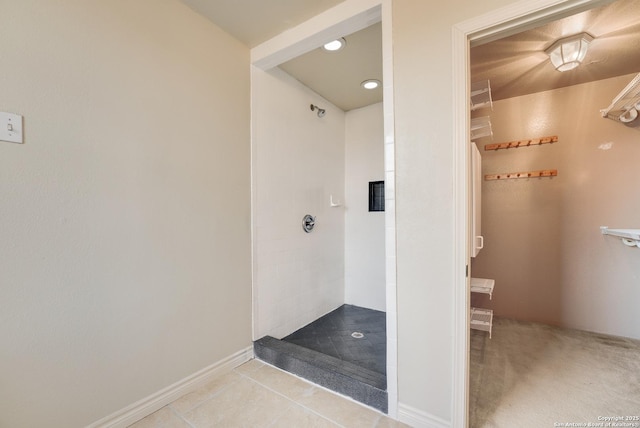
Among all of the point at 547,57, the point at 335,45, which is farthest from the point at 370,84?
the point at 547,57

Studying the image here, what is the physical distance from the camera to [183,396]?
1753 mm

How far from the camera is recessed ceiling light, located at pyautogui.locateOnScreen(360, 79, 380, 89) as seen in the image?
8.70 feet

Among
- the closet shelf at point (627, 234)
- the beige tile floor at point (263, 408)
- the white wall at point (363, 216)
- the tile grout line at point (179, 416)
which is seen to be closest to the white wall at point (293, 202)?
the white wall at point (363, 216)

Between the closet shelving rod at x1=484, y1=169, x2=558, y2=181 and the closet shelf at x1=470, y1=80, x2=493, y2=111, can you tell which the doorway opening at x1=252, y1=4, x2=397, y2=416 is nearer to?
the closet shelf at x1=470, y1=80, x2=493, y2=111

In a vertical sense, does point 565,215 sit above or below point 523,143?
below

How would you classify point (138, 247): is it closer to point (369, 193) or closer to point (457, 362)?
point (457, 362)

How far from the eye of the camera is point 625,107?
237cm

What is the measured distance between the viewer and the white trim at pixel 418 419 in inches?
56.9

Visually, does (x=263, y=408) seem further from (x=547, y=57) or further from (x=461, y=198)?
(x=547, y=57)

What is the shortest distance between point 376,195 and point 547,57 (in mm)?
1832

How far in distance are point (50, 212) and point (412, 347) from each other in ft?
6.22

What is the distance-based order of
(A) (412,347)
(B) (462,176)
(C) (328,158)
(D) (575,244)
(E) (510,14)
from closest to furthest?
(E) (510,14), (B) (462,176), (A) (412,347), (D) (575,244), (C) (328,158)

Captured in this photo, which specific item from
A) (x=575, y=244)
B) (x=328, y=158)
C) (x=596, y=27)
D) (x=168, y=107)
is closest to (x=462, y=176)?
(x=596, y=27)

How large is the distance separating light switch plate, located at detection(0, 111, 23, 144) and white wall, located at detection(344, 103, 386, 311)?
2.75 meters
